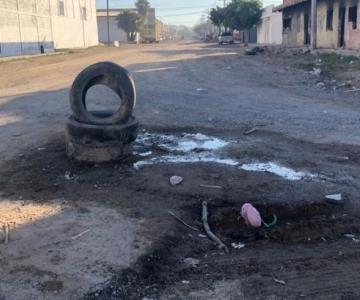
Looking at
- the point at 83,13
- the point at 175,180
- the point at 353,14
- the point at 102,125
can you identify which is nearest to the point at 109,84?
the point at 102,125

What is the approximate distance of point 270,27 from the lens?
57562 mm

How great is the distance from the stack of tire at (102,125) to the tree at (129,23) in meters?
101

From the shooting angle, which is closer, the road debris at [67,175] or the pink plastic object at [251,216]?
the pink plastic object at [251,216]

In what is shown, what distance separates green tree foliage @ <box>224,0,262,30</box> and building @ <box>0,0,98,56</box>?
20.2 metres

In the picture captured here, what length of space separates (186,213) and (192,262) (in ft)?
3.51

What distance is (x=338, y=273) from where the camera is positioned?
4219 mm

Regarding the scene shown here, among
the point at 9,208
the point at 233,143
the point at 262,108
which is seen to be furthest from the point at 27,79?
the point at 9,208

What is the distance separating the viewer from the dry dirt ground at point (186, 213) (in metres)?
4.08

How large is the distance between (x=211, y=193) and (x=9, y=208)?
2.39 metres

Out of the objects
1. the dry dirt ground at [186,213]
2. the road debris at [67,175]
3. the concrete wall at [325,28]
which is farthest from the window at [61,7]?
the road debris at [67,175]

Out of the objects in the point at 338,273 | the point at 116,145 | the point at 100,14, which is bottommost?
the point at 338,273

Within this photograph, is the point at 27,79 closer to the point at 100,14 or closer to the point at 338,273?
the point at 338,273

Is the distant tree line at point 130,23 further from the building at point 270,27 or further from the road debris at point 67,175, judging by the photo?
the road debris at point 67,175

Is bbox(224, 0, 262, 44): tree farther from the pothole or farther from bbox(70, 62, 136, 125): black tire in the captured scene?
the pothole
